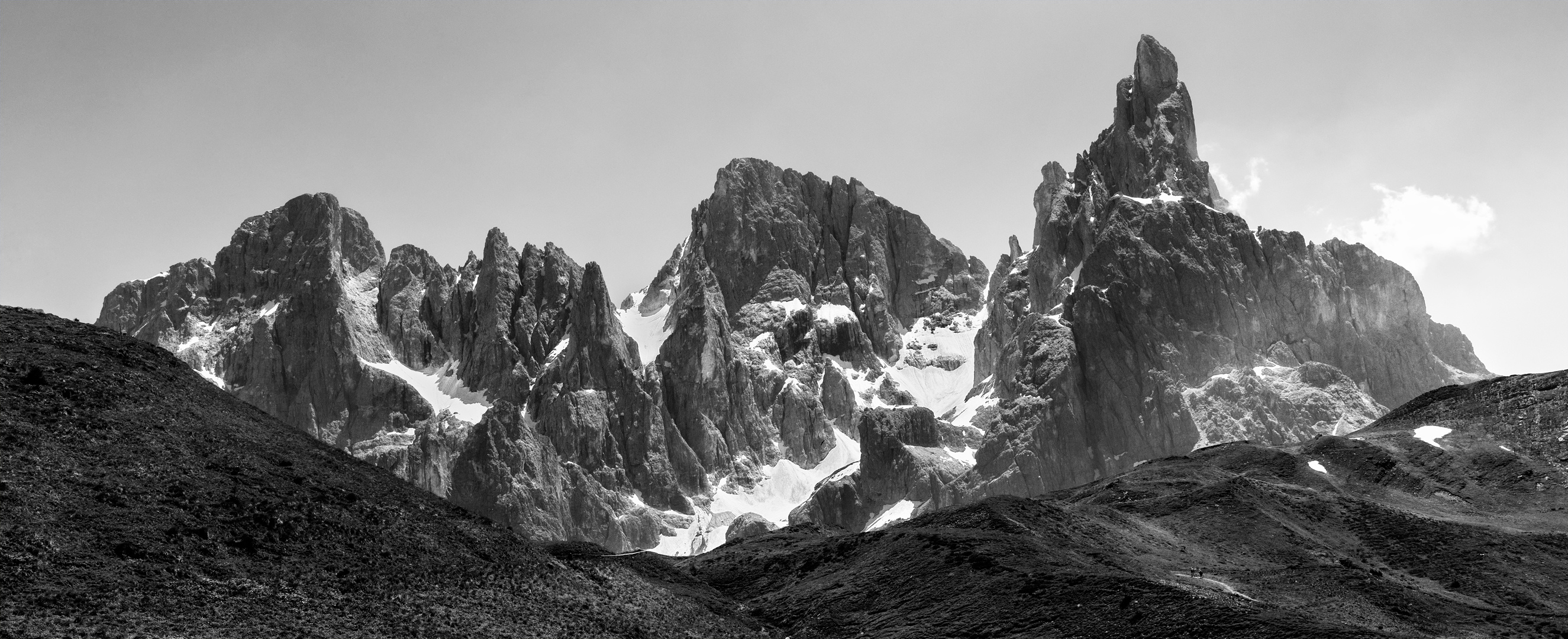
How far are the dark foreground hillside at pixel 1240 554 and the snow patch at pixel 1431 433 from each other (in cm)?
50

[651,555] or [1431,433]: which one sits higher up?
[1431,433]

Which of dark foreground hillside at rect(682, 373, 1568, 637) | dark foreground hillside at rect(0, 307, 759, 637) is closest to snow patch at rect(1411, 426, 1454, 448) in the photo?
dark foreground hillside at rect(682, 373, 1568, 637)

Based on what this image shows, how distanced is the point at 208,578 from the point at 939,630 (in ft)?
132

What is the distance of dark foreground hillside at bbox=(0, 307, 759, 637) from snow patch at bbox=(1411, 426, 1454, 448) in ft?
277

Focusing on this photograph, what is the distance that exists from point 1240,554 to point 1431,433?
4925cm

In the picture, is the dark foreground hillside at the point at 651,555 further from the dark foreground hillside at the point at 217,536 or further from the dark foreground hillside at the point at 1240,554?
the dark foreground hillside at the point at 1240,554

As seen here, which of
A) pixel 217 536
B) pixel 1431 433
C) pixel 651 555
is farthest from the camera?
pixel 1431 433

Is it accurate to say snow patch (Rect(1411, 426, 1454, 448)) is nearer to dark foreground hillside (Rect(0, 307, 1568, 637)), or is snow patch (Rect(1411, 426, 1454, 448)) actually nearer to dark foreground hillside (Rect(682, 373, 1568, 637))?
dark foreground hillside (Rect(682, 373, 1568, 637))

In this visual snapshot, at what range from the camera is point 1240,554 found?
96.8 metres

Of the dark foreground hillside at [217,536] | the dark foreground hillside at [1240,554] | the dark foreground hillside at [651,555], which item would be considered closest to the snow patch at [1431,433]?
the dark foreground hillside at [1240,554]

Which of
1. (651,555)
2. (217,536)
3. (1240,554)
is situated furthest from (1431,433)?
(217,536)

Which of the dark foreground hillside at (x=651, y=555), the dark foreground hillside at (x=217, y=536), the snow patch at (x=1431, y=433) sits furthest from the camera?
the snow patch at (x=1431, y=433)

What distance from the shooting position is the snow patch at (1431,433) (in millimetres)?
Answer: 131250

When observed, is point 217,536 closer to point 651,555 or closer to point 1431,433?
point 651,555
